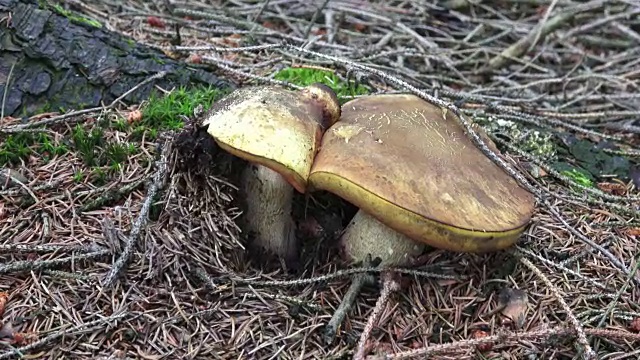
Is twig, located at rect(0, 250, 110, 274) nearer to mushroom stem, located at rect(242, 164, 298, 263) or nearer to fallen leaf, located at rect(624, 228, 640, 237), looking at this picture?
mushroom stem, located at rect(242, 164, 298, 263)

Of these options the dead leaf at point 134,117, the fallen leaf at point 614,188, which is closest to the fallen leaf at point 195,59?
the dead leaf at point 134,117

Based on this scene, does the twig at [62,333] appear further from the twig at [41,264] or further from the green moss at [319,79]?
the green moss at [319,79]

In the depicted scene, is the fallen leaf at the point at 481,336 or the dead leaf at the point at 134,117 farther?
the dead leaf at the point at 134,117

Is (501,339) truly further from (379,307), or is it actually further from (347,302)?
(347,302)

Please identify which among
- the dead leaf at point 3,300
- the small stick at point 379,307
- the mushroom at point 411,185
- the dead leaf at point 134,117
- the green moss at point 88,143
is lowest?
the dead leaf at point 3,300

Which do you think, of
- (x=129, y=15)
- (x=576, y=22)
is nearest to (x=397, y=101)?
(x=129, y=15)

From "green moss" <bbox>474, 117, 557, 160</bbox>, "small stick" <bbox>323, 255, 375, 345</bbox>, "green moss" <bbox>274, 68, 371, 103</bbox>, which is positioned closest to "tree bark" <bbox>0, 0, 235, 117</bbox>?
"green moss" <bbox>274, 68, 371, 103</bbox>

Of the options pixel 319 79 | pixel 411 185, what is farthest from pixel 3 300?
pixel 319 79
